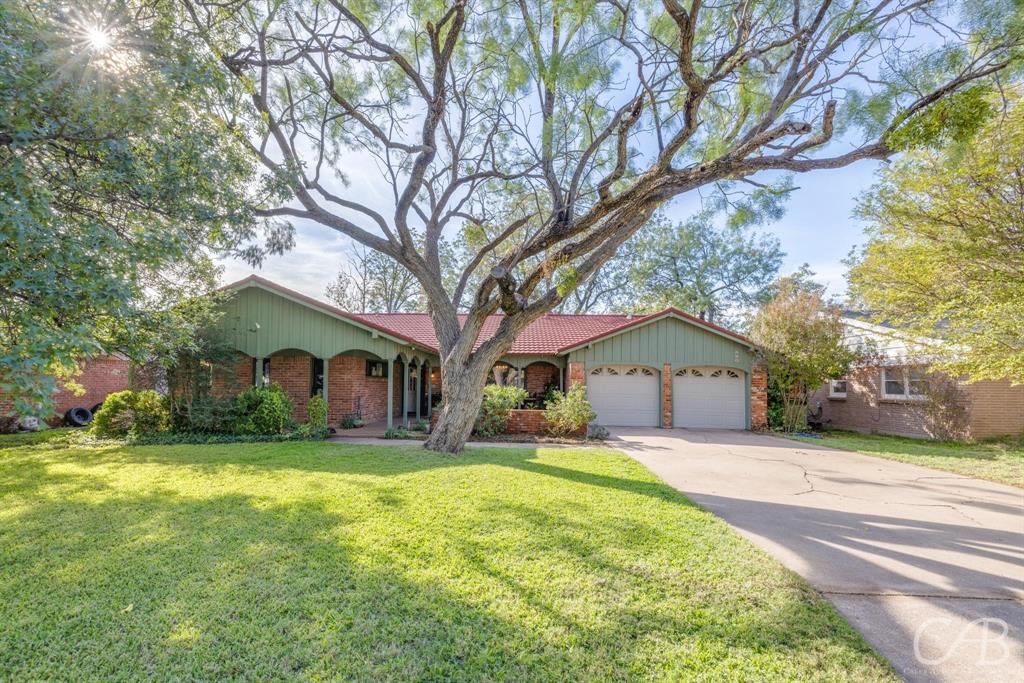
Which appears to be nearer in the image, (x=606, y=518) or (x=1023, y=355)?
(x=606, y=518)

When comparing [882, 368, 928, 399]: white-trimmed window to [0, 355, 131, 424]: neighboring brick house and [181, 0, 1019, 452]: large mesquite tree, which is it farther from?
[0, 355, 131, 424]: neighboring brick house

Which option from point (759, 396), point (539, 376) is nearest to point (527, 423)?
point (539, 376)

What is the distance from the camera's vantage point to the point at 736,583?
352 centimetres

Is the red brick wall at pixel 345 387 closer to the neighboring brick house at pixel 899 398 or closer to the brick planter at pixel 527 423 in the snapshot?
the brick planter at pixel 527 423

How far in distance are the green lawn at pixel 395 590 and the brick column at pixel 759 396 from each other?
1104 centimetres

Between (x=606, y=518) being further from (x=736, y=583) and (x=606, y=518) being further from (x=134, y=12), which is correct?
(x=134, y=12)

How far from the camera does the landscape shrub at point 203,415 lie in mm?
10984

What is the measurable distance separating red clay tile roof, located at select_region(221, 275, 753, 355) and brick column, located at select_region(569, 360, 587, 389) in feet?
2.11

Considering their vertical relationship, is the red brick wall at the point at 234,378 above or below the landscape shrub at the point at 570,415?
above

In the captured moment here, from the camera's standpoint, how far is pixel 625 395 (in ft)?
51.9

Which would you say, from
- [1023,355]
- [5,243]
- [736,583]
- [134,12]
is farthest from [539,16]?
[1023,355]

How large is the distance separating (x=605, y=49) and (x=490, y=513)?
6964 millimetres

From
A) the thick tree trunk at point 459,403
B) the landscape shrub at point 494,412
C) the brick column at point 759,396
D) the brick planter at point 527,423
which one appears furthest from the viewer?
the brick column at point 759,396

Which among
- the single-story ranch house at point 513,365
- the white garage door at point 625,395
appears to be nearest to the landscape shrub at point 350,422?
the single-story ranch house at point 513,365
